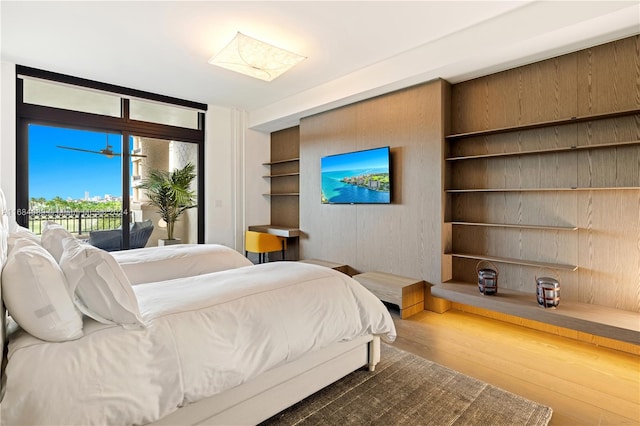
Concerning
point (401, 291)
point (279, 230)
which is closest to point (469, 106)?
point (401, 291)

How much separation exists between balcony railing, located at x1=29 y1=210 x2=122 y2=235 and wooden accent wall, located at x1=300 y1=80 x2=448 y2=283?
2746mm

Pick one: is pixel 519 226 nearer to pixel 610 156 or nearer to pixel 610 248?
pixel 610 248

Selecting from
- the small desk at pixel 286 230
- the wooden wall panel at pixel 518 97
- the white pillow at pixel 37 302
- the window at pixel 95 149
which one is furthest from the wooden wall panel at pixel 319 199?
the white pillow at pixel 37 302

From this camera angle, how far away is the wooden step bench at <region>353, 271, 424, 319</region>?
3.20 meters

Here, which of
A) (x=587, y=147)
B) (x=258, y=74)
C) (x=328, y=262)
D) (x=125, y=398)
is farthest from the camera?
(x=328, y=262)

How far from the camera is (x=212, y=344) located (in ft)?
4.42

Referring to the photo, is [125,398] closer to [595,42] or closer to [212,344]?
[212,344]

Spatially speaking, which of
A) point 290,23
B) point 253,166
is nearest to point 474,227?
point 290,23

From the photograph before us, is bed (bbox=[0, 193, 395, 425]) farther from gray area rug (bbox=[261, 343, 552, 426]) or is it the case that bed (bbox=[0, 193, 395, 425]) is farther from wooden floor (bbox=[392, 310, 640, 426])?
wooden floor (bbox=[392, 310, 640, 426])

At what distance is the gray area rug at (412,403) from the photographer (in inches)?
64.9

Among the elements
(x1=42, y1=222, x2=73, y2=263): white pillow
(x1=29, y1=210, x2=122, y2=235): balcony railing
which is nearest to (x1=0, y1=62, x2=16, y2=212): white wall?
(x1=29, y1=210, x2=122, y2=235): balcony railing

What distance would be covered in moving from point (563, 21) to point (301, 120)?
325 cm

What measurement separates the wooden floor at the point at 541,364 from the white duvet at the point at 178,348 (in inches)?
37.1

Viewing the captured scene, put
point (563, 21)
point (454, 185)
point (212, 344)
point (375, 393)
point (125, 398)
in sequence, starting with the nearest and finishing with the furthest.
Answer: point (125, 398), point (212, 344), point (375, 393), point (563, 21), point (454, 185)
